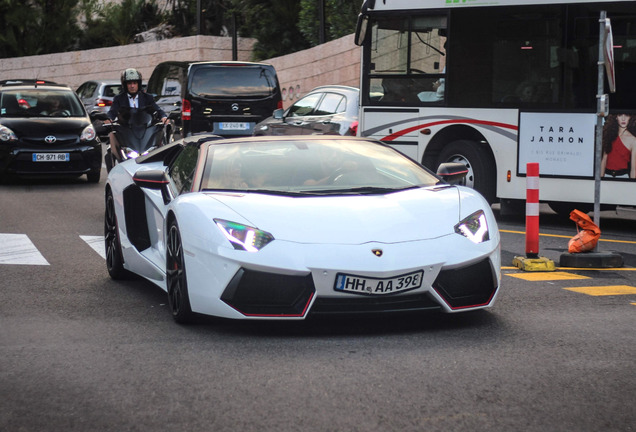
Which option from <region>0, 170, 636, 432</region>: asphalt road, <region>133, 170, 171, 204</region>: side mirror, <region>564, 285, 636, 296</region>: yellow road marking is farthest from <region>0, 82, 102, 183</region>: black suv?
<region>564, 285, 636, 296</region>: yellow road marking

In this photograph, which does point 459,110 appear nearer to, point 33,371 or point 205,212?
point 205,212

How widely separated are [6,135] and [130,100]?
4.72 meters

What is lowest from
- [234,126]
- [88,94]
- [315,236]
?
[88,94]

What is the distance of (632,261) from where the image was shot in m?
10.3

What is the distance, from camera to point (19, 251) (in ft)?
34.3

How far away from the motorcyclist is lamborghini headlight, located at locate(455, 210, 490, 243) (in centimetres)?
748

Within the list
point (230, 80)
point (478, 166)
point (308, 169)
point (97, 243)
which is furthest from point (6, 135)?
point (308, 169)

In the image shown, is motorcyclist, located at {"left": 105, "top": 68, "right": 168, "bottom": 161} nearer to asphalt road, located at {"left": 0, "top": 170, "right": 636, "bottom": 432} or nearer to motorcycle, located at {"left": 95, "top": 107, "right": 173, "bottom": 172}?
motorcycle, located at {"left": 95, "top": 107, "right": 173, "bottom": 172}

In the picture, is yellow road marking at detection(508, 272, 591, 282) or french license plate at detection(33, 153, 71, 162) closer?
yellow road marking at detection(508, 272, 591, 282)

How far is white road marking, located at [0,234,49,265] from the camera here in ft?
32.2

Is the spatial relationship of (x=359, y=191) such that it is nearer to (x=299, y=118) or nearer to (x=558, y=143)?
(x=558, y=143)

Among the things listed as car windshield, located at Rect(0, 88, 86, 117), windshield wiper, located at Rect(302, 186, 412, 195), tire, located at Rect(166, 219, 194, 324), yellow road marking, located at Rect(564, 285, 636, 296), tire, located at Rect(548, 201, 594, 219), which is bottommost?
tire, located at Rect(548, 201, 594, 219)

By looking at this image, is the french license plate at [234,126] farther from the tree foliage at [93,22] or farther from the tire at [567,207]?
the tree foliage at [93,22]

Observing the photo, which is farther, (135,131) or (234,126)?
(234,126)
